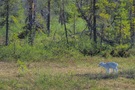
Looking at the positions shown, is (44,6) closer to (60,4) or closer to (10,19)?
(10,19)

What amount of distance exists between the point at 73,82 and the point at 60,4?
19528mm

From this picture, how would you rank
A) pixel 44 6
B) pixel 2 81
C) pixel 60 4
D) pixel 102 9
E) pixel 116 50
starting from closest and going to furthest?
pixel 2 81 < pixel 116 50 < pixel 102 9 < pixel 60 4 < pixel 44 6

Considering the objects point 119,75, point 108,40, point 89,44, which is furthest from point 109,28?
point 119,75

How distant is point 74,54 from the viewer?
25656mm

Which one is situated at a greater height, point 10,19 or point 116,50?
point 10,19

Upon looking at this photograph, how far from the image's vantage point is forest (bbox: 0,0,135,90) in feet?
46.1

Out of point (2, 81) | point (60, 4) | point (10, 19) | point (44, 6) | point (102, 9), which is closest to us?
point (2, 81)

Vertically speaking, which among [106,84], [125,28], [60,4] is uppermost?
[60,4]

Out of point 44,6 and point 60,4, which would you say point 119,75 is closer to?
point 60,4

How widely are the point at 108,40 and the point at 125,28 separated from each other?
1.71m

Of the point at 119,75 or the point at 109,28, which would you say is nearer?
the point at 119,75

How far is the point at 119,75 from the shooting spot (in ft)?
52.2

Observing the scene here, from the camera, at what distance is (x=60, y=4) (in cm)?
3284

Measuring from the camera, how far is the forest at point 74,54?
1404 cm
